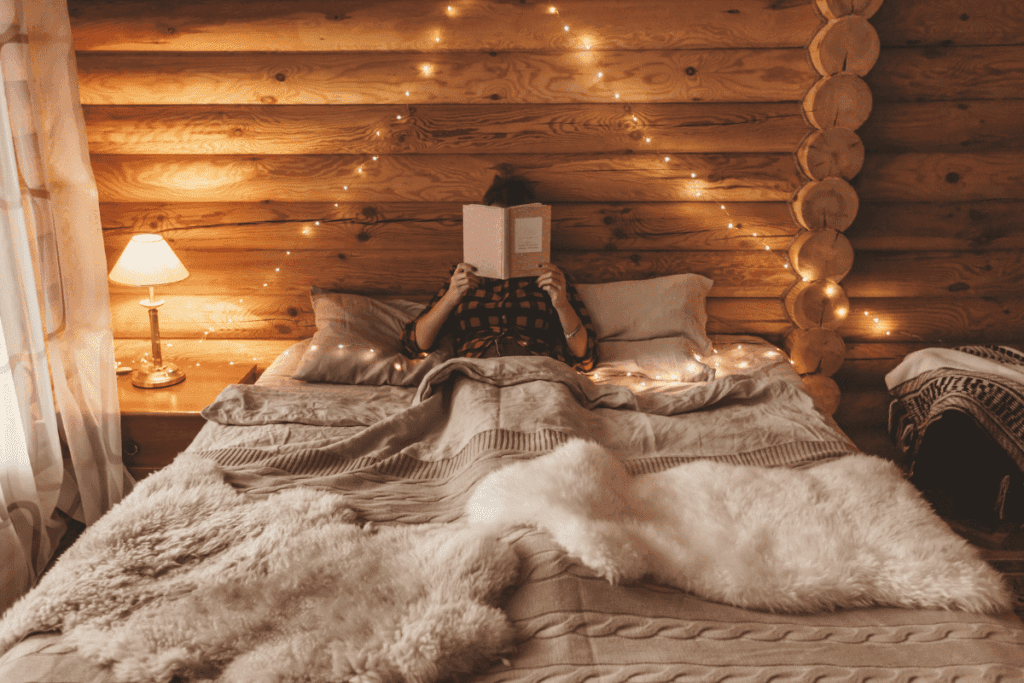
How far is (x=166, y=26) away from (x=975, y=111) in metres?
2.52

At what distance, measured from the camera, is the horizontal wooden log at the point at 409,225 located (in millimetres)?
2320

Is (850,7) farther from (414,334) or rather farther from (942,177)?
(414,334)

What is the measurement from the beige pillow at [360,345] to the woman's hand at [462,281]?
0.19 metres

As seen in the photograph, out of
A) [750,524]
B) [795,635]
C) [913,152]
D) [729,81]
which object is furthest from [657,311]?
[795,635]

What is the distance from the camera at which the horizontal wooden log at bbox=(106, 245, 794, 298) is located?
2359 mm

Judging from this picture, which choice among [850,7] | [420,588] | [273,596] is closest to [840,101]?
[850,7]

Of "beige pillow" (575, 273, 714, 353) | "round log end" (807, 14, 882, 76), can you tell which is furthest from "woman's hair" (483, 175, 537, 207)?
"round log end" (807, 14, 882, 76)

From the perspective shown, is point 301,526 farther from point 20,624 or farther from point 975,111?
point 975,111

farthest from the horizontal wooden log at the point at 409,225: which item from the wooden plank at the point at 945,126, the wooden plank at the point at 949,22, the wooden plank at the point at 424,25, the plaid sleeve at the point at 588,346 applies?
the wooden plank at the point at 949,22

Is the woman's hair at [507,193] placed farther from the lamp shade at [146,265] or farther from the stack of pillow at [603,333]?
the lamp shade at [146,265]

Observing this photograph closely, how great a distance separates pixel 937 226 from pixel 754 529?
1.74m

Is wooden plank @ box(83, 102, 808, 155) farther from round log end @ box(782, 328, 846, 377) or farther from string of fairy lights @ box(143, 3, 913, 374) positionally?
round log end @ box(782, 328, 846, 377)

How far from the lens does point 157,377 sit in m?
2.14

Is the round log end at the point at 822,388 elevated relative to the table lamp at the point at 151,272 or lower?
lower
